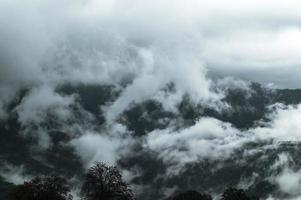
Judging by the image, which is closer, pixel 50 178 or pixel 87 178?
pixel 87 178

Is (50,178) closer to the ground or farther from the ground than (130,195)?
farther from the ground

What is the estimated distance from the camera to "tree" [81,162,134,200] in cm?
17712

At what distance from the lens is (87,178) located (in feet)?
581

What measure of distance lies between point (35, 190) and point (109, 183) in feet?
87.6

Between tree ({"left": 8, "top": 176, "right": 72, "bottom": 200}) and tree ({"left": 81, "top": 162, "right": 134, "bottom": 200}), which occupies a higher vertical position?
tree ({"left": 8, "top": 176, "right": 72, "bottom": 200})

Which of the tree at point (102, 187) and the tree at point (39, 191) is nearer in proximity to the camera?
the tree at point (102, 187)

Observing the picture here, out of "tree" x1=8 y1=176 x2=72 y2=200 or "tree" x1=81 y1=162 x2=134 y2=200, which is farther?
"tree" x1=8 y1=176 x2=72 y2=200

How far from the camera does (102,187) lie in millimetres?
177750

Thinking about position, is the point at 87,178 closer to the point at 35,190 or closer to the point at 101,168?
the point at 101,168

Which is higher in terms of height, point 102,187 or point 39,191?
point 39,191

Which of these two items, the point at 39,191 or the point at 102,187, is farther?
the point at 39,191

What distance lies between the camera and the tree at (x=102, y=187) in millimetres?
177125

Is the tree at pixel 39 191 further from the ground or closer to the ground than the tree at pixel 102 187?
further from the ground

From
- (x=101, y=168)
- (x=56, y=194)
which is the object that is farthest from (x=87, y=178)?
(x=56, y=194)
